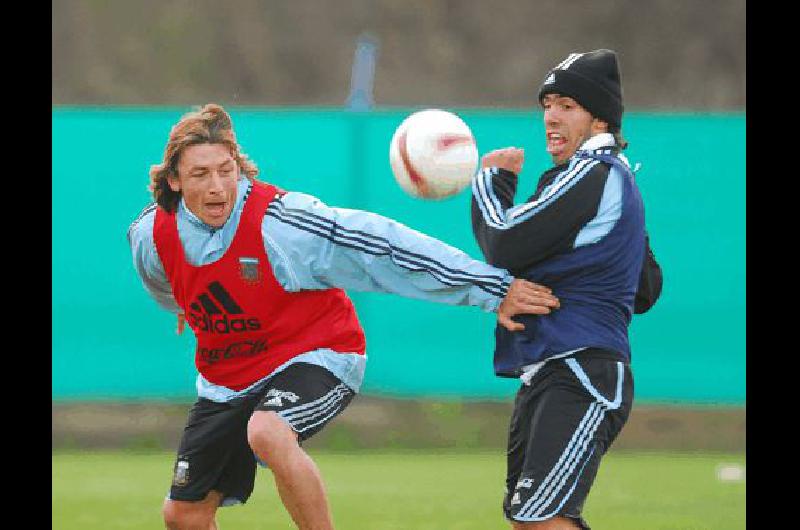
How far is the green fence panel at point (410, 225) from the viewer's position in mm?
11898

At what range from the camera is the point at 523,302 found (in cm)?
630

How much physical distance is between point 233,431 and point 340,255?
2.71 feet

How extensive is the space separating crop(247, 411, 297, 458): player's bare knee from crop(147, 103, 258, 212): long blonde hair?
105cm

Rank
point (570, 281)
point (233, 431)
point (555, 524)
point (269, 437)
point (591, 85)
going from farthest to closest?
point (233, 431)
point (269, 437)
point (591, 85)
point (570, 281)
point (555, 524)

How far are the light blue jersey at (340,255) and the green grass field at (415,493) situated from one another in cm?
193

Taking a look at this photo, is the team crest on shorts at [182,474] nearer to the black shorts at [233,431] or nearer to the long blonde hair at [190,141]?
the black shorts at [233,431]

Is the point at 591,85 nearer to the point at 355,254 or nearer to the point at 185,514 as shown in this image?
the point at 355,254

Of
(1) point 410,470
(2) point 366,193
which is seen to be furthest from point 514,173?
(2) point 366,193

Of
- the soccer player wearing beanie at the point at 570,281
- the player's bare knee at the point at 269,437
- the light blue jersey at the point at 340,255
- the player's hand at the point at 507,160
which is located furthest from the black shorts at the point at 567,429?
the player's bare knee at the point at 269,437

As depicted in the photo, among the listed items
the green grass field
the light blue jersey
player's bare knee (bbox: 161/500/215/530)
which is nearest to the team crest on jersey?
the light blue jersey

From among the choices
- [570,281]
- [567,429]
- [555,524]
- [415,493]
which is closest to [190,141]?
[570,281]

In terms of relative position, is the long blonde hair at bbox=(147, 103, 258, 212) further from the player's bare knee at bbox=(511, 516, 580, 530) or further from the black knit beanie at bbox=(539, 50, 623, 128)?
the player's bare knee at bbox=(511, 516, 580, 530)
